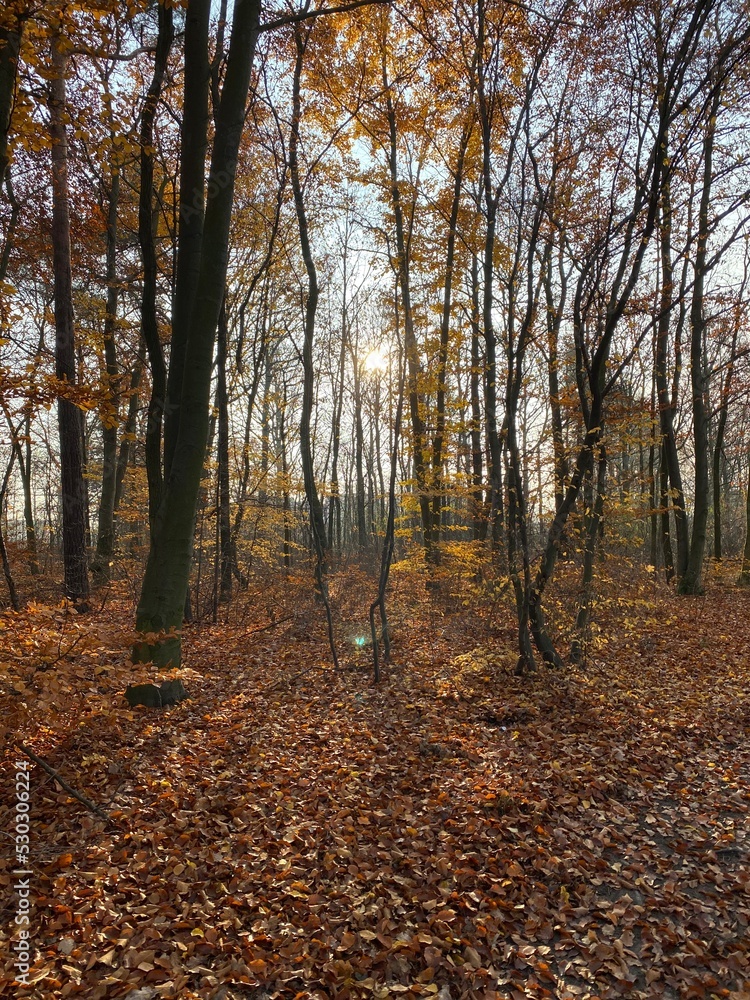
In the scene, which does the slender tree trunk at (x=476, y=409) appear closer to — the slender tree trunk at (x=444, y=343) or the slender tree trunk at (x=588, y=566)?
the slender tree trunk at (x=444, y=343)

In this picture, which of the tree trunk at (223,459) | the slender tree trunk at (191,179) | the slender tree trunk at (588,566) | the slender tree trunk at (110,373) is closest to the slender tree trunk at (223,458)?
the tree trunk at (223,459)

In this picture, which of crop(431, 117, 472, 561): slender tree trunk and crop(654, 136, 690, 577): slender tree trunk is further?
crop(654, 136, 690, 577): slender tree trunk

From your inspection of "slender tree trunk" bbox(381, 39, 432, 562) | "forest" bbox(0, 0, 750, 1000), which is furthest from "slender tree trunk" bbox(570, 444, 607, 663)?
"slender tree trunk" bbox(381, 39, 432, 562)

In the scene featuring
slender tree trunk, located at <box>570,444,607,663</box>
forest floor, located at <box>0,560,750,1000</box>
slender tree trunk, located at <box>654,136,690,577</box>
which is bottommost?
forest floor, located at <box>0,560,750,1000</box>

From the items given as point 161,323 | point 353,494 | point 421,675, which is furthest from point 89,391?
point 353,494

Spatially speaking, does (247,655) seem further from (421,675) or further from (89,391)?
(89,391)

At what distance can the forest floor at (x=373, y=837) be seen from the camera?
2854 millimetres

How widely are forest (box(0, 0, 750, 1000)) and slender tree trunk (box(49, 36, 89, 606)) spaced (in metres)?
0.08

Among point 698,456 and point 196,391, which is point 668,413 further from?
point 196,391

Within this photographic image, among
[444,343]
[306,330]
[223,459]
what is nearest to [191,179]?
[306,330]

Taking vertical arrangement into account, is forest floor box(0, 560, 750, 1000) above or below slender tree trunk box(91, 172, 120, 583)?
below

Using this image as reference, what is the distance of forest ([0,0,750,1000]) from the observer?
3115 mm

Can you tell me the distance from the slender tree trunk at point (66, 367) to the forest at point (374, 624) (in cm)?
8

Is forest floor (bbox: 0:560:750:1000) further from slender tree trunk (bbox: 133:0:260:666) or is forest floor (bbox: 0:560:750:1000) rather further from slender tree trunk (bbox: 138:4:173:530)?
slender tree trunk (bbox: 138:4:173:530)
